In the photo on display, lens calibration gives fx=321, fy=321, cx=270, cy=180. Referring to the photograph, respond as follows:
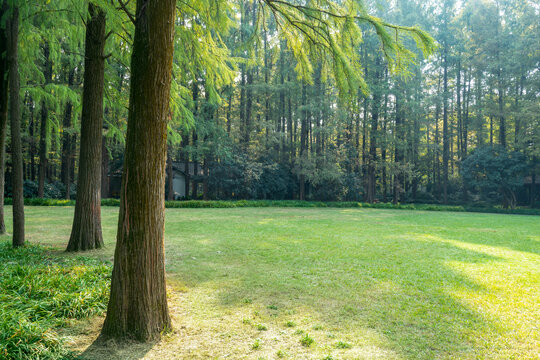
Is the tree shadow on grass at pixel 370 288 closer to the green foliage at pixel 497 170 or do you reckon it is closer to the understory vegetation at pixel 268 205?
the understory vegetation at pixel 268 205

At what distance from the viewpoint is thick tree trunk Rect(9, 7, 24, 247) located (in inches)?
245

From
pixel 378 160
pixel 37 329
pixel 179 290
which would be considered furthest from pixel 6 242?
pixel 378 160

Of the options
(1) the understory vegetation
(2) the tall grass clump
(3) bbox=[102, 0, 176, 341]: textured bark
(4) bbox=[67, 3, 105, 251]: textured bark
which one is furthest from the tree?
(1) the understory vegetation

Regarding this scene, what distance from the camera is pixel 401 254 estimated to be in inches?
275

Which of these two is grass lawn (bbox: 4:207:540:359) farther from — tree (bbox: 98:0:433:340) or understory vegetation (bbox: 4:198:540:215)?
understory vegetation (bbox: 4:198:540:215)

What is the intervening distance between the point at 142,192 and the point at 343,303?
2.72 metres

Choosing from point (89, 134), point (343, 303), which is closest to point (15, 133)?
point (89, 134)

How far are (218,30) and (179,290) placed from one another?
460 cm

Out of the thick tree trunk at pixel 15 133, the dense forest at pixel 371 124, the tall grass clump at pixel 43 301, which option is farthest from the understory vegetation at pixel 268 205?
the tall grass clump at pixel 43 301

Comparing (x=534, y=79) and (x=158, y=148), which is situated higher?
(x=534, y=79)

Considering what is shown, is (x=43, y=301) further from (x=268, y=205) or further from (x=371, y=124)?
(x=371, y=124)

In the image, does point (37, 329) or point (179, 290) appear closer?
point (37, 329)

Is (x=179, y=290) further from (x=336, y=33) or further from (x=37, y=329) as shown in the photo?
(x=336, y=33)

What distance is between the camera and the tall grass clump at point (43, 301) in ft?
8.22
